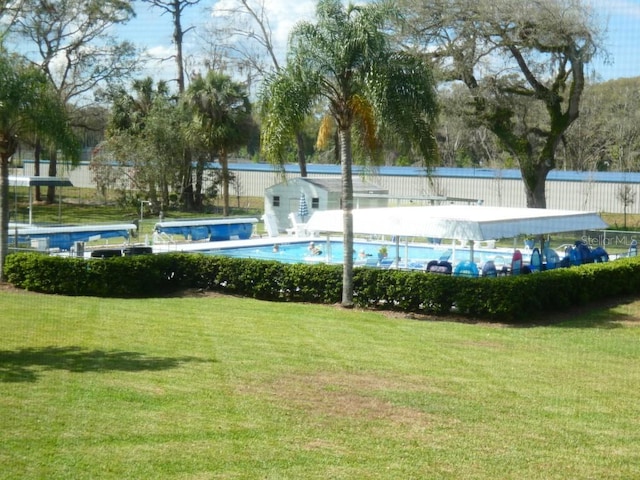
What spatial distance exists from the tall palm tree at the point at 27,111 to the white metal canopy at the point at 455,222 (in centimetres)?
560

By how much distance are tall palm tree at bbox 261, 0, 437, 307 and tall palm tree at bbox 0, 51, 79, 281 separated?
3889mm

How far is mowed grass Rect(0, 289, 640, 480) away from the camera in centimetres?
597

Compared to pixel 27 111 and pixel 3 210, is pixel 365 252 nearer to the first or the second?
pixel 3 210

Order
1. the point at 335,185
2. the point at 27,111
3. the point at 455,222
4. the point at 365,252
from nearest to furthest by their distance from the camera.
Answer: the point at 27,111
the point at 455,222
the point at 365,252
the point at 335,185

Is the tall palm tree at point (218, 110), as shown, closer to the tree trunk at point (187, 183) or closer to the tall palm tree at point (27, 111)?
the tree trunk at point (187, 183)

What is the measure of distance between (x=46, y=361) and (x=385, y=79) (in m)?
7.43

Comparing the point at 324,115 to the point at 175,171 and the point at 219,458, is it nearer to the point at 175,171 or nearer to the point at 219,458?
the point at 219,458

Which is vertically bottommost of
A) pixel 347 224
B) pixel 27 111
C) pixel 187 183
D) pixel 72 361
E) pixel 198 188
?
pixel 72 361

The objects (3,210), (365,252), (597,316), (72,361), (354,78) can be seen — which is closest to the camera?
(72,361)

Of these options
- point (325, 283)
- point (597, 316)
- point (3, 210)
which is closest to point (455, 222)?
point (325, 283)

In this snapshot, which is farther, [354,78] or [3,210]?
[3,210]

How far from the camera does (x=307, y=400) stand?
7.70 meters

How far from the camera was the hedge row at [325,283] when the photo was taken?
1392cm

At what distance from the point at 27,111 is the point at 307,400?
389 inches
